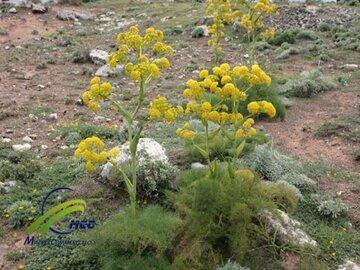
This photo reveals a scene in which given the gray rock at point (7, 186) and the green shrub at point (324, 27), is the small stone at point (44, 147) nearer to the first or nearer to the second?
the gray rock at point (7, 186)

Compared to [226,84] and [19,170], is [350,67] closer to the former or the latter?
[226,84]

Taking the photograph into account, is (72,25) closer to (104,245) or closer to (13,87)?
(13,87)

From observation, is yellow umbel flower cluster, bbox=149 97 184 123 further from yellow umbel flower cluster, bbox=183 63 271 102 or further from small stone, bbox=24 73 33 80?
small stone, bbox=24 73 33 80

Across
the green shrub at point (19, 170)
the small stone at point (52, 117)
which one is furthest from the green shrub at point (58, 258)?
the small stone at point (52, 117)

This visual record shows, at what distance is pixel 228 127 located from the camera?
1030cm

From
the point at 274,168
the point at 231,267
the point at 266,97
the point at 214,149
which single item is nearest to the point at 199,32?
the point at 266,97

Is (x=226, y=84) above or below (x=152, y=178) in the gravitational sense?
above

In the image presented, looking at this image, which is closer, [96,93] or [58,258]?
[96,93]

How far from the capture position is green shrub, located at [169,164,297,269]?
573 cm

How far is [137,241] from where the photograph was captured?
572 cm

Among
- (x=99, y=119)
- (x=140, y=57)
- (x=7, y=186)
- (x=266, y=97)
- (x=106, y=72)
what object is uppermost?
(x=140, y=57)

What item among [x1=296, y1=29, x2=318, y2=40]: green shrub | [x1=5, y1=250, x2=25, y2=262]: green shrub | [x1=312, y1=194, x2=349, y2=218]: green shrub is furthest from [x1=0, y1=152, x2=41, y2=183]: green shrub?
[x1=296, y1=29, x2=318, y2=40]: green shrub

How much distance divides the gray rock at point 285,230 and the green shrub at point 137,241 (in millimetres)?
1220

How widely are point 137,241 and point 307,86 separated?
377 inches
